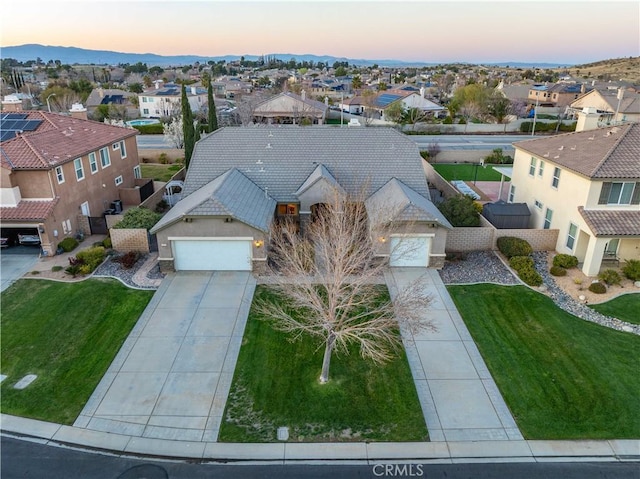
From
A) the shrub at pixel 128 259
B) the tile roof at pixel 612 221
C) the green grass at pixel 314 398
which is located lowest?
the green grass at pixel 314 398

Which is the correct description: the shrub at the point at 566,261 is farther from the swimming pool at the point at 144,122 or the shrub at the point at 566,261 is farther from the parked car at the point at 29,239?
the swimming pool at the point at 144,122

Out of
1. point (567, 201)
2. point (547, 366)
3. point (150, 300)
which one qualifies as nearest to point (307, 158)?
point (150, 300)

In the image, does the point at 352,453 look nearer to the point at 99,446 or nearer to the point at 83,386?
the point at 99,446

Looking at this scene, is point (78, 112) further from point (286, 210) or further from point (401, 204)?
point (401, 204)

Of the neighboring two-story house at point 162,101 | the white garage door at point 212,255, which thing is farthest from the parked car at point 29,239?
the neighboring two-story house at point 162,101

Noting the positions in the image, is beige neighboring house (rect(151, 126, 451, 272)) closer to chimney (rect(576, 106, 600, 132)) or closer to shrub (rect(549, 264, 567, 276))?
shrub (rect(549, 264, 567, 276))

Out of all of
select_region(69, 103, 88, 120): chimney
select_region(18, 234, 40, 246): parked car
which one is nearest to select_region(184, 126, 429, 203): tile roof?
select_region(18, 234, 40, 246): parked car

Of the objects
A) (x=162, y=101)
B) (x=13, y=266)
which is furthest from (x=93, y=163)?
(x=162, y=101)
